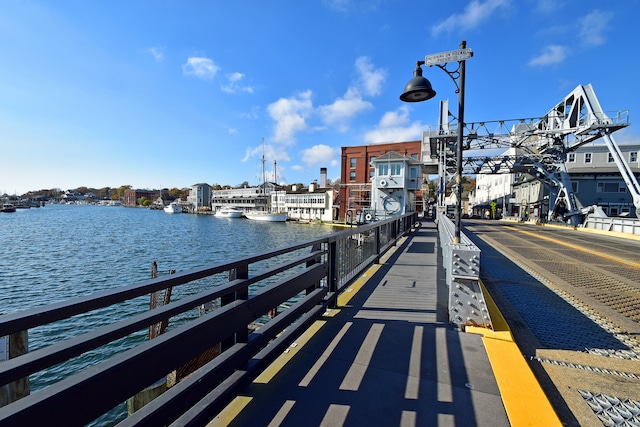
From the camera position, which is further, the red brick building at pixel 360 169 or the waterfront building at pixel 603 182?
the red brick building at pixel 360 169

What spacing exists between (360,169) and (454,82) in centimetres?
4799

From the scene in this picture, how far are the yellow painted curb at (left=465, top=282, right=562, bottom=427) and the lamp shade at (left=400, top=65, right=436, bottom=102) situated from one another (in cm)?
406

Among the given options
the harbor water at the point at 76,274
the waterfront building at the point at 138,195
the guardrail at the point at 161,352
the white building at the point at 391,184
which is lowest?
the harbor water at the point at 76,274

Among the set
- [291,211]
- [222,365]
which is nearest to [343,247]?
[222,365]

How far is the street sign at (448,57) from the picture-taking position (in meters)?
5.04

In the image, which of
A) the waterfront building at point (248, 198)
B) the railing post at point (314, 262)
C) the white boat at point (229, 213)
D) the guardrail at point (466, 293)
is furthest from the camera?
the waterfront building at point (248, 198)

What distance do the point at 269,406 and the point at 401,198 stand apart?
27255 mm

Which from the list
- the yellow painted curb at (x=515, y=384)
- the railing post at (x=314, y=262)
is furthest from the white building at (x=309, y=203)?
the yellow painted curb at (x=515, y=384)

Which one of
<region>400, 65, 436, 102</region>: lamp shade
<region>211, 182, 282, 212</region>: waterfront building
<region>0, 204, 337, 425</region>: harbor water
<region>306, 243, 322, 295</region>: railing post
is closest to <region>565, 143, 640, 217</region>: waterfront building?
<region>0, 204, 337, 425</region>: harbor water

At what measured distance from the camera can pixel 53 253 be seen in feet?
74.0

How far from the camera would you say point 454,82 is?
556cm

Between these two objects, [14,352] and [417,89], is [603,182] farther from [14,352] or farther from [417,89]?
[14,352]

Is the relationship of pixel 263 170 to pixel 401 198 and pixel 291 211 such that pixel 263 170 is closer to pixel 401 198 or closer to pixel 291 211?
pixel 291 211

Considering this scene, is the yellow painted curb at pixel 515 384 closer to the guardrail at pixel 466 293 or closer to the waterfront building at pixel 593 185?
the guardrail at pixel 466 293
